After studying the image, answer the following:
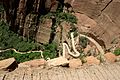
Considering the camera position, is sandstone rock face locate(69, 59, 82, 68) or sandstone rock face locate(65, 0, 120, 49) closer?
sandstone rock face locate(69, 59, 82, 68)

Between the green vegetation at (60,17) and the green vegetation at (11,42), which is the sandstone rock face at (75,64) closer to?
the green vegetation at (60,17)

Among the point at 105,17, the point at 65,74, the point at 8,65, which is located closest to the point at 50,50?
the point at 105,17

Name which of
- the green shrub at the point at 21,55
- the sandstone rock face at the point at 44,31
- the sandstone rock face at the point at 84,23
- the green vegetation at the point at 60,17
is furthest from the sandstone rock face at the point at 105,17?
the green shrub at the point at 21,55

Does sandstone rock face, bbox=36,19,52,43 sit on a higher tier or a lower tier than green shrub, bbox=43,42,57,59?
higher

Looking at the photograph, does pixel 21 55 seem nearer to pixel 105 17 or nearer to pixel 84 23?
pixel 84 23

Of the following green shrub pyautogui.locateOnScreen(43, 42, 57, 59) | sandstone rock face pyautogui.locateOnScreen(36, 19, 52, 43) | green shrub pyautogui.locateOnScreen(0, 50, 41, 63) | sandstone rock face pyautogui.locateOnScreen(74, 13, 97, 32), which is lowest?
green shrub pyautogui.locateOnScreen(0, 50, 41, 63)

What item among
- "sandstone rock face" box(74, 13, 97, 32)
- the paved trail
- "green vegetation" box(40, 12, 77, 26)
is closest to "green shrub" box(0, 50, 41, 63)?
"green vegetation" box(40, 12, 77, 26)

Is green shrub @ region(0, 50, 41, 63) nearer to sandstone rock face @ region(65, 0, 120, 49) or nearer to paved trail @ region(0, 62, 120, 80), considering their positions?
sandstone rock face @ region(65, 0, 120, 49)

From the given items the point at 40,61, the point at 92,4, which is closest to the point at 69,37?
the point at 92,4
